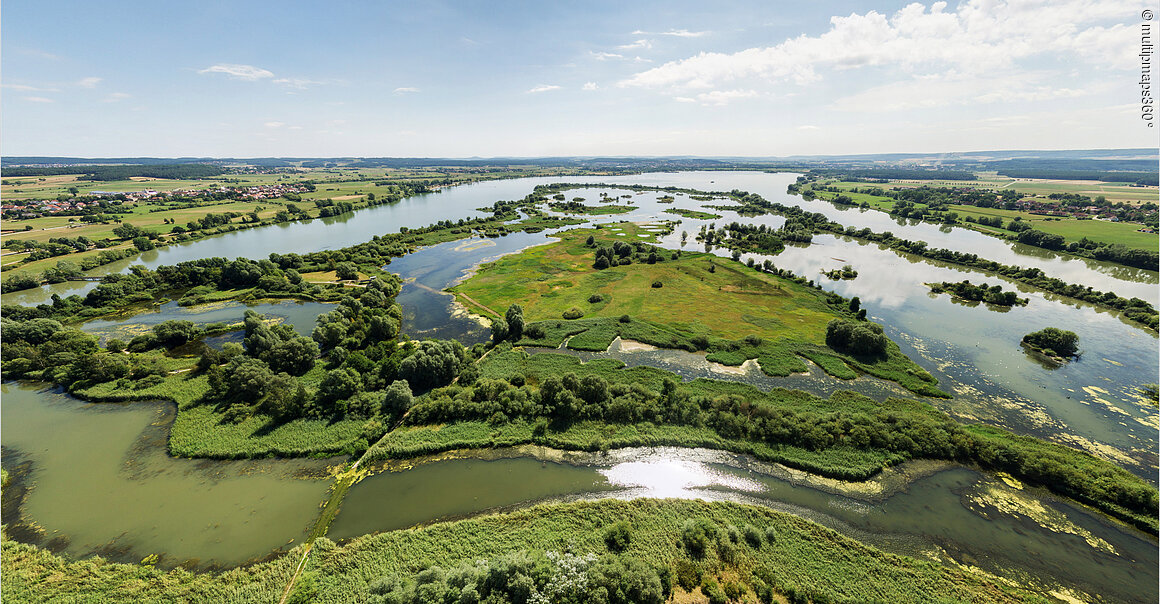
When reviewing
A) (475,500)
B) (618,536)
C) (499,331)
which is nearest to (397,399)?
(475,500)

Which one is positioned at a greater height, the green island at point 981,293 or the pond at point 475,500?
the green island at point 981,293

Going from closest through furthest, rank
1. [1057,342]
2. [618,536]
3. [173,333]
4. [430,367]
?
[618,536] → [430,367] → [1057,342] → [173,333]

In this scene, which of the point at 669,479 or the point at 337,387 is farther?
the point at 337,387

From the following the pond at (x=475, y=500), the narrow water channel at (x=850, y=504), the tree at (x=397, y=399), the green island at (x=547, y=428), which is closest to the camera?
the green island at (x=547, y=428)

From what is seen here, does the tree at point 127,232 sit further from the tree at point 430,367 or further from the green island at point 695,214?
the green island at point 695,214

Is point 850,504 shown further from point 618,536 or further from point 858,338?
point 858,338

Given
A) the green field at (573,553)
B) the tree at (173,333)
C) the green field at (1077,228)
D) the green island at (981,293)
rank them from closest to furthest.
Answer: the green field at (573,553), the tree at (173,333), the green island at (981,293), the green field at (1077,228)

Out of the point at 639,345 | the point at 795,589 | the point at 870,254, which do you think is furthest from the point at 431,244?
the point at 870,254

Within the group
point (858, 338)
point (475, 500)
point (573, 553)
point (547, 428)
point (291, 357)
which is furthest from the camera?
point (858, 338)

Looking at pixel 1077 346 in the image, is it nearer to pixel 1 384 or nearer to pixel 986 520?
pixel 986 520

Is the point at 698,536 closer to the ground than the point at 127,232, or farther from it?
closer to the ground

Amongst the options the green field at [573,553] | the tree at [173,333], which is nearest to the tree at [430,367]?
the green field at [573,553]
